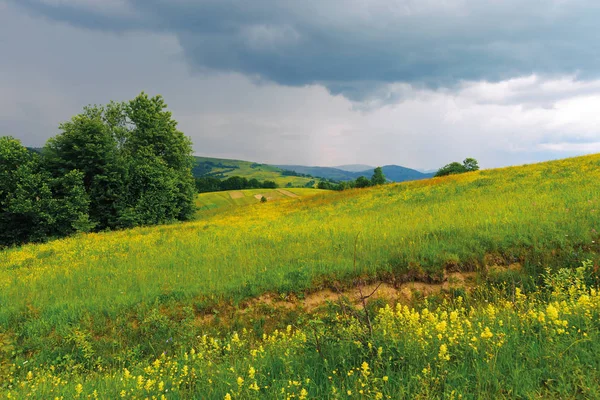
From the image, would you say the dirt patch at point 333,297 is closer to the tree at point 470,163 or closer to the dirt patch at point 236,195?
the tree at point 470,163

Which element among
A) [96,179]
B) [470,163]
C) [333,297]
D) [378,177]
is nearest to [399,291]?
[333,297]

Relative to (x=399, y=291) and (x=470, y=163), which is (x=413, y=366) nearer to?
(x=399, y=291)

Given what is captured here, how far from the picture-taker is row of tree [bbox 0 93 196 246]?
2447cm

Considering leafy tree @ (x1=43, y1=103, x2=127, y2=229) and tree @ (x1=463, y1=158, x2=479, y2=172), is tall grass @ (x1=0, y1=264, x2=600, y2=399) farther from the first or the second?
tree @ (x1=463, y1=158, x2=479, y2=172)

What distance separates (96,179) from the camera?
89.8ft

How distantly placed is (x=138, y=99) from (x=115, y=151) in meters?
8.48

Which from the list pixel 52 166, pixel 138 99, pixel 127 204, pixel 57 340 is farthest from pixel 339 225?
pixel 138 99

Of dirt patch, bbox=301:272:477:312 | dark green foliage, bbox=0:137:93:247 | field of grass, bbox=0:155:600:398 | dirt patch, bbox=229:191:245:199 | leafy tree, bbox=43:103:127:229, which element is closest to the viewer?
field of grass, bbox=0:155:600:398

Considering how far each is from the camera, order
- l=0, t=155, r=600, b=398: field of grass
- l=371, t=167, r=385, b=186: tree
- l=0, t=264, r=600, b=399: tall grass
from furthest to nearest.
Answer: l=371, t=167, r=385, b=186: tree, l=0, t=155, r=600, b=398: field of grass, l=0, t=264, r=600, b=399: tall grass

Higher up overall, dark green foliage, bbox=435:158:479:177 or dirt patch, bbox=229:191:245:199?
dark green foliage, bbox=435:158:479:177

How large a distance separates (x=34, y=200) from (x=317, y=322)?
3165 cm

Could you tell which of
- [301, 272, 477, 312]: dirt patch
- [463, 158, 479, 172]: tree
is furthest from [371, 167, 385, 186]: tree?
[301, 272, 477, 312]: dirt patch

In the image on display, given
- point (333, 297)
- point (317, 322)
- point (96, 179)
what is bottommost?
point (333, 297)

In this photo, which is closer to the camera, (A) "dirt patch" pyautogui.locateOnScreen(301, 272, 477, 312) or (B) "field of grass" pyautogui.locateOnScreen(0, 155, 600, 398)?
(B) "field of grass" pyautogui.locateOnScreen(0, 155, 600, 398)
